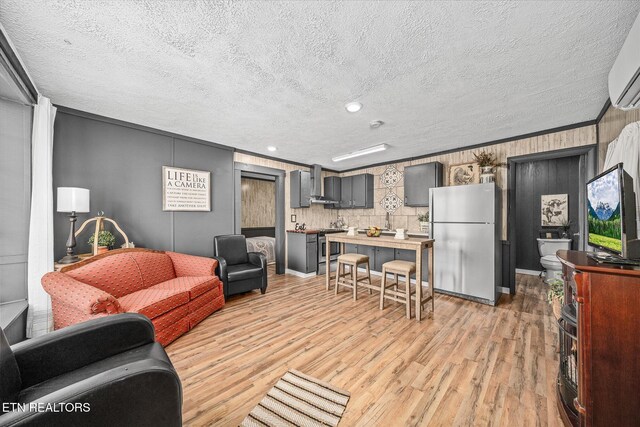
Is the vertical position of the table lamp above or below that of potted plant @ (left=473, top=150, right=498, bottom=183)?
below

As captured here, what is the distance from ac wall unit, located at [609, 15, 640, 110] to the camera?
1.42 metres

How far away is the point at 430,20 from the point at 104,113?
3.65 metres

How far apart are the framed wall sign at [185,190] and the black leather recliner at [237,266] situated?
2.16ft

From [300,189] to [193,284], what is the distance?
2.97 metres

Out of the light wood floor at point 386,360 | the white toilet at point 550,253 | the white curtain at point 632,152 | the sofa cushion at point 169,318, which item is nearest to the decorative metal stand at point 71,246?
the sofa cushion at point 169,318

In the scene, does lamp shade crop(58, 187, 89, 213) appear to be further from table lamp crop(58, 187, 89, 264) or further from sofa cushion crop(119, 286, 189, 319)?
sofa cushion crop(119, 286, 189, 319)

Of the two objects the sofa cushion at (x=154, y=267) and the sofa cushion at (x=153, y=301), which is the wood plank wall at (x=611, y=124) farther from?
the sofa cushion at (x=154, y=267)

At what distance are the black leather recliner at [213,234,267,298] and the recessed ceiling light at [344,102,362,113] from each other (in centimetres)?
255

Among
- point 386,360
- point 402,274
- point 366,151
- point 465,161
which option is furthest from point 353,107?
point 465,161

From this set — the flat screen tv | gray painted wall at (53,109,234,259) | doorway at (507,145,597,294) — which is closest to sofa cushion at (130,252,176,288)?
gray painted wall at (53,109,234,259)

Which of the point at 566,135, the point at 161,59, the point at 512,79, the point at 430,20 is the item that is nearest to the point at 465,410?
the point at 430,20

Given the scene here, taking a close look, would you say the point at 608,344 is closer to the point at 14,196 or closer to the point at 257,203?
the point at 14,196

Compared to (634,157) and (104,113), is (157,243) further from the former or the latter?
(634,157)

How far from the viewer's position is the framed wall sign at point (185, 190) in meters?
3.60
